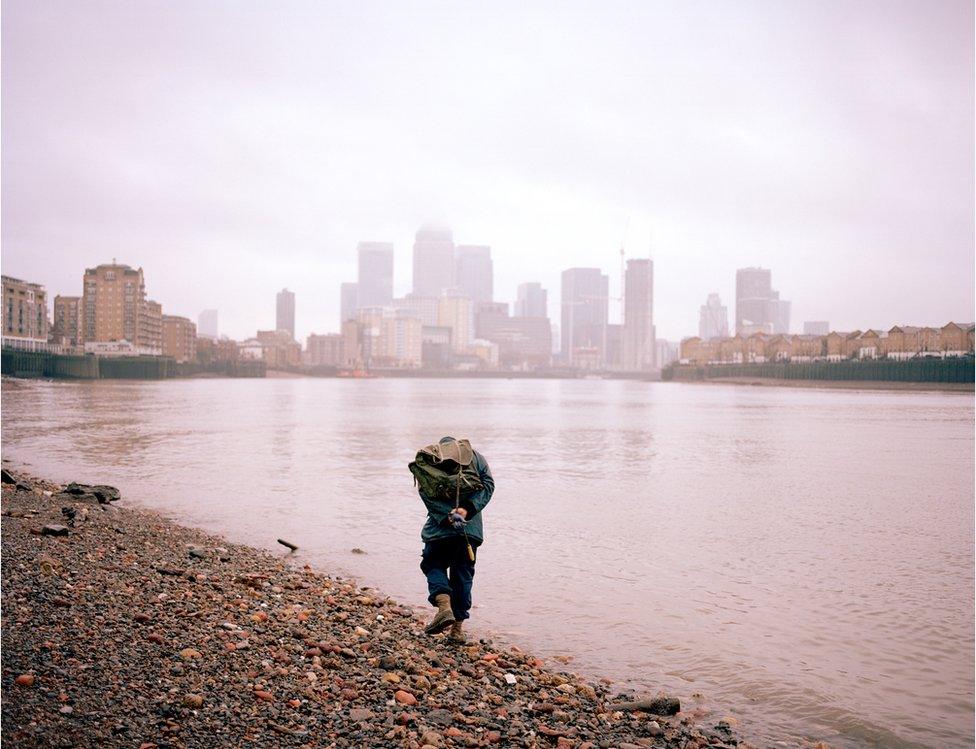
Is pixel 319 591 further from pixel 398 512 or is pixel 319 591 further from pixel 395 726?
pixel 398 512

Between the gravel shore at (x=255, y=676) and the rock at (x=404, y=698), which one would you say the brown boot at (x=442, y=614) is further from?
the rock at (x=404, y=698)

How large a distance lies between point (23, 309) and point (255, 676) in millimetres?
132714

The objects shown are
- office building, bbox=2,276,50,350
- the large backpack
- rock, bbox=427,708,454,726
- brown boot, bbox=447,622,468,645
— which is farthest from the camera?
office building, bbox=2,276,50,350

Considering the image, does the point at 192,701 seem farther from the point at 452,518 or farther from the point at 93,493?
the point at 93,493

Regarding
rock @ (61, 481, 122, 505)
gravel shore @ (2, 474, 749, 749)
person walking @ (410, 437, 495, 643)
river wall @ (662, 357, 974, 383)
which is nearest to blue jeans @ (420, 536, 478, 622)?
person walking @ (410, 437, 495, 643)

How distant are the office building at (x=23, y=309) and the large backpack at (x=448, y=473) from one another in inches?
4410

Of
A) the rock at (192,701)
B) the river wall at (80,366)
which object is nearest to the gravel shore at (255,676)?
the rock at (192,701)

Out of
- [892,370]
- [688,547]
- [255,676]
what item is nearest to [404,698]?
[255,676]

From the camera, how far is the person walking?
8883mm

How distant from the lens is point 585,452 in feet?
122

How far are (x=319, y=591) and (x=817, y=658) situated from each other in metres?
6.74

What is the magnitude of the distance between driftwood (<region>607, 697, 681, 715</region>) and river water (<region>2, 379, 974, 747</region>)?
0.58m

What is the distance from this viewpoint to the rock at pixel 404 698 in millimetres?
7140

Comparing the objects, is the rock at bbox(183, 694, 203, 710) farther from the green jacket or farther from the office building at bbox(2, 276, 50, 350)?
the office building at bbox(2, 276, 50, 350)
